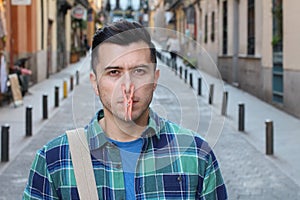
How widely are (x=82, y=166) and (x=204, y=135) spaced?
0.46 metres

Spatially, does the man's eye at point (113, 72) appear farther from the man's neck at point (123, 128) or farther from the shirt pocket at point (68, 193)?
the shirt pocket at point (68, 193)

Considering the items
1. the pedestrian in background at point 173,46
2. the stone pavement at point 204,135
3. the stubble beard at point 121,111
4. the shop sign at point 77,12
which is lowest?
the stone pavement at point 204,135

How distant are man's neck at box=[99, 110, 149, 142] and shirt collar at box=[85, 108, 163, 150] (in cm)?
2

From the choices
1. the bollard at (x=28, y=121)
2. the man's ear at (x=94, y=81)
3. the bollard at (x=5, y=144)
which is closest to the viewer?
the man's ear at (x=94, y=81)

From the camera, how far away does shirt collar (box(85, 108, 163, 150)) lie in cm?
180

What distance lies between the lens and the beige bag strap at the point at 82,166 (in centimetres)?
172

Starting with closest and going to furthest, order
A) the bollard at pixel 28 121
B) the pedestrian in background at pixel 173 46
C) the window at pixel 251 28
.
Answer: the pedestrian in background at pixel 173 46 < the bollard at pixel 28 121 < the window at pixel 251 28

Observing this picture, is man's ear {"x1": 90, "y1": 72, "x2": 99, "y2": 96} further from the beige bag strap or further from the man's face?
the beige bag strap

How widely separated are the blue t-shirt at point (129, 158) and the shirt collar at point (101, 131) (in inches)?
1.4

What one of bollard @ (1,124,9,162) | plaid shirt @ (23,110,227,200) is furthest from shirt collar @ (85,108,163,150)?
bollard @ (1,124,9,162)

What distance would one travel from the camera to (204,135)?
197cm

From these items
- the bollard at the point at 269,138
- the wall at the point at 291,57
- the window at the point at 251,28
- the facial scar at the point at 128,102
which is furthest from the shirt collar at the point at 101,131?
the window at the point at 251,28

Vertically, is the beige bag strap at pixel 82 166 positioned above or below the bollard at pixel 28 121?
above

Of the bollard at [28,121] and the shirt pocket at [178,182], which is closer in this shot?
the shirt pocket at [178,182]
